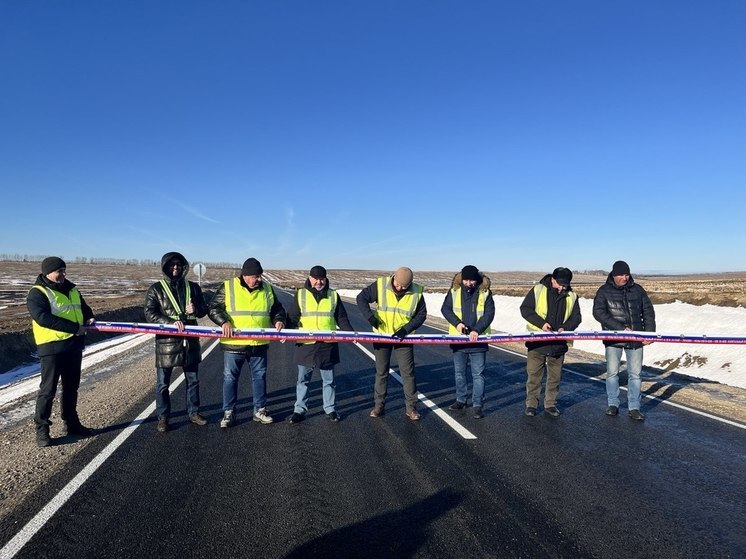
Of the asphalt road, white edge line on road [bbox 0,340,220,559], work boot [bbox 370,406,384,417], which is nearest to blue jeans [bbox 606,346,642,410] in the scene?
the asphalt road

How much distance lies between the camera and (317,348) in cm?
643

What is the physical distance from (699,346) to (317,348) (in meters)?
13.0

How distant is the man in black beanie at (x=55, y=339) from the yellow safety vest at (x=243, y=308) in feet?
5.79

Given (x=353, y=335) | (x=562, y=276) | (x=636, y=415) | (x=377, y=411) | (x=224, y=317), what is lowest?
(x=636, y=415)

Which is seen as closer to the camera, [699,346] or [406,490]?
[406,490]

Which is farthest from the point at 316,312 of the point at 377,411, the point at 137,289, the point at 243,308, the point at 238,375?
the point at 137,289

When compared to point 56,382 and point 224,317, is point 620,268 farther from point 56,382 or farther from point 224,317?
point 56,382

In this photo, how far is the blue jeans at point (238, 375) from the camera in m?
6.13

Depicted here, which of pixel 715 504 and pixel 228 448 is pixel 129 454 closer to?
pixel 228 448

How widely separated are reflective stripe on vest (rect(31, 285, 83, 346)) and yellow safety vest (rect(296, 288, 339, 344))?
9.16 feet

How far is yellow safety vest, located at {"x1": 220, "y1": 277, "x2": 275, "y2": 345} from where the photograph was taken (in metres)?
6.22

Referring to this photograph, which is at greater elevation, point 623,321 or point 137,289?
point 623,321

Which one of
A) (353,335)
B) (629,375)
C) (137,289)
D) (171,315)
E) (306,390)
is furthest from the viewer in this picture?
(137,289)

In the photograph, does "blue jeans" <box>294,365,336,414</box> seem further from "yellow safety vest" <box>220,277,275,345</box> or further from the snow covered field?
the snow covered field
